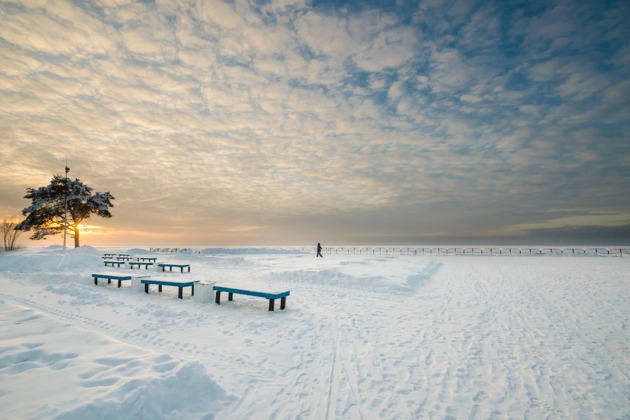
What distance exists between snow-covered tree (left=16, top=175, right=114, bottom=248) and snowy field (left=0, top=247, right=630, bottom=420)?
25777mm

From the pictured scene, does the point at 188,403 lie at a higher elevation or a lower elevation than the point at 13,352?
lower

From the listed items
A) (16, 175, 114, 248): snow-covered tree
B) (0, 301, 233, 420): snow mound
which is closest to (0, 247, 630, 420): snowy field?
(0, 301, 233, 420): snow mound

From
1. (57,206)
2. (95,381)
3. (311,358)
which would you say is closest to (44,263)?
(57,206)

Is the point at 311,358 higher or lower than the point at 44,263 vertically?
lower

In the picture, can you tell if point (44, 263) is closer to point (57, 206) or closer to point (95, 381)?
point (57, 206)

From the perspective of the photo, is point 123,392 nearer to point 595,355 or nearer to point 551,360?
point 551,360

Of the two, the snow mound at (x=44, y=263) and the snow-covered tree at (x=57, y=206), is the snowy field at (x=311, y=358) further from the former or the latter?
the snow-covered tree at (x=57, y=206)

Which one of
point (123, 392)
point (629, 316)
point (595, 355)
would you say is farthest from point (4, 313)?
point (629, 316)

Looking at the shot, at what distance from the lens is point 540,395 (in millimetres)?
4375

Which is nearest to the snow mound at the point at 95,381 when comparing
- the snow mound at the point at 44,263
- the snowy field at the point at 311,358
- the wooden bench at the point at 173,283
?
the snowy field at the point at 311,358

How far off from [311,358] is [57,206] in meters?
37.4

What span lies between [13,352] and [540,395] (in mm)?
7671

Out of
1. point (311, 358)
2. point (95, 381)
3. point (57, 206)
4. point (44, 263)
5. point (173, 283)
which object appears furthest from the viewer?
point (57, 206)

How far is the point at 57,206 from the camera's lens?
30.6 metres
